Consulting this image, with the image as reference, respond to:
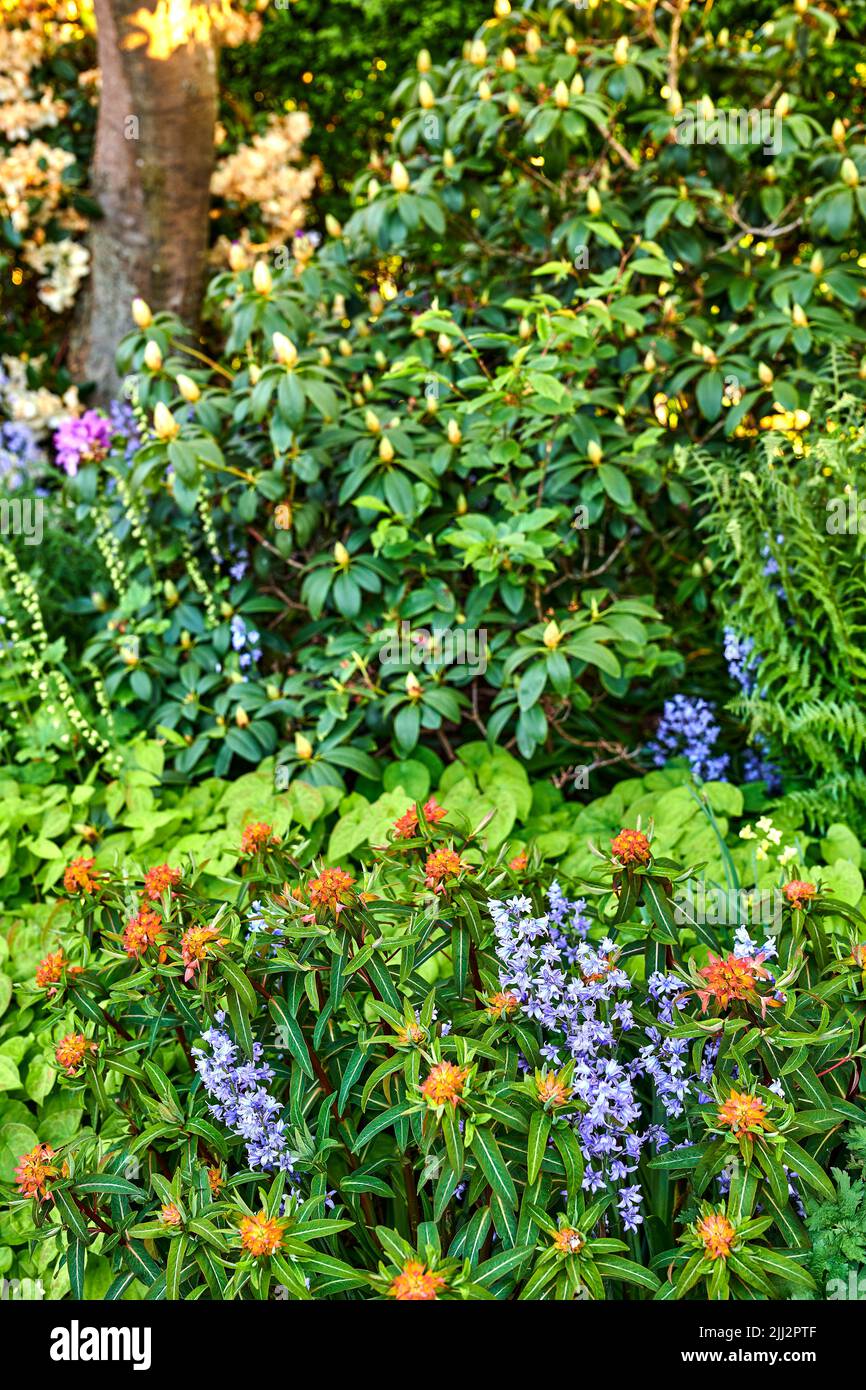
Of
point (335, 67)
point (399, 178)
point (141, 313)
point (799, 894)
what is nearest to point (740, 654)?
point (799, 894)

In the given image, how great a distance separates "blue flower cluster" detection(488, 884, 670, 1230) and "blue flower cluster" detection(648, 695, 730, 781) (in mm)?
1090

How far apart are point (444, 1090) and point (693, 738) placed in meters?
1.54

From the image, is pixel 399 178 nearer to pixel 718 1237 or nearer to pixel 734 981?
pixel 734 981

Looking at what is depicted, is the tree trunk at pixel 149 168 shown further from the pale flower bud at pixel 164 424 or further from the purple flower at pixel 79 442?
the pale flower bud at pixel 164 424

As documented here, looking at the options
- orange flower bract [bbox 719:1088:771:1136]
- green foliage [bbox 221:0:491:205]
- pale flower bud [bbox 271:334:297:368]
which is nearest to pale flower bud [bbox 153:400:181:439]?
pale flower bud [bbox 271:334:297:368]

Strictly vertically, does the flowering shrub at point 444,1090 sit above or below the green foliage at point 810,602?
below

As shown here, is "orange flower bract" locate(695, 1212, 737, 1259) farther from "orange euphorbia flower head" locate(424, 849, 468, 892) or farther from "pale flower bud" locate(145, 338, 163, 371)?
"pale flower bud" locate(145, 338, 163, 371)

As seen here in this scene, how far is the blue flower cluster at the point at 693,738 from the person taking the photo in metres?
2.53

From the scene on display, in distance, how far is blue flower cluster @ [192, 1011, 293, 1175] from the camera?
146 cm

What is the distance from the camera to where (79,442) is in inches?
113

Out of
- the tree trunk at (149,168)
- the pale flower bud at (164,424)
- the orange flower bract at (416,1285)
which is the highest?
the tree trunk at (149,168)

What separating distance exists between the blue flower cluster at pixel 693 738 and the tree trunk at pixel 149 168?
226 cm

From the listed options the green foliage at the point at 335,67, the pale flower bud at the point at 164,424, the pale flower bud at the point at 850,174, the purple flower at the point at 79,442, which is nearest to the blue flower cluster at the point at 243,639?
the pale flower bud at the point at 164,424
